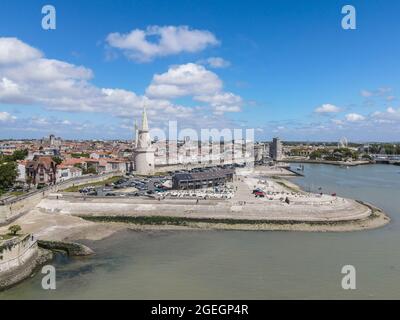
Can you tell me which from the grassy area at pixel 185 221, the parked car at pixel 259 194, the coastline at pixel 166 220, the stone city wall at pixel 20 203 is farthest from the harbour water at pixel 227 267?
the parked car at pixel 259 194

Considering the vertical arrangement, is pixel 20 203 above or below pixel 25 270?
above

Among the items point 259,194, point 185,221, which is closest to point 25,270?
point 185,221

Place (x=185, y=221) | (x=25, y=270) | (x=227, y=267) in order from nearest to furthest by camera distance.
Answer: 1. (x=25, y=270)
2. (x=227, y=267)
3. (x=185, y=221)

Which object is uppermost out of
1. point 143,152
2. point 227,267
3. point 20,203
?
point 143,152

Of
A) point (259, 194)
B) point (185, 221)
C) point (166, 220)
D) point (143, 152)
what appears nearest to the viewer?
point (185, 221)

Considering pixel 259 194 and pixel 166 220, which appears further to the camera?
pixel 259 194

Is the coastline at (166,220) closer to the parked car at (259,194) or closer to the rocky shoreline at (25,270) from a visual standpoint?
the rocky shoreline at (25,270)

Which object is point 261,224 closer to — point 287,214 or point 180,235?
point 287,214

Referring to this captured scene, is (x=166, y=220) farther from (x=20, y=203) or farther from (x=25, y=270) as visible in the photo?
(x=25, y=270)
